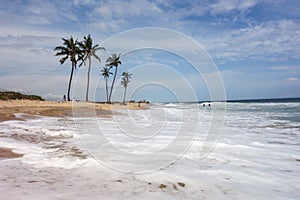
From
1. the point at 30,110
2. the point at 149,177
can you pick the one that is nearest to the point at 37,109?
the point at 30,110

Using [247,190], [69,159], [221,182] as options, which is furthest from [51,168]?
[247,190]

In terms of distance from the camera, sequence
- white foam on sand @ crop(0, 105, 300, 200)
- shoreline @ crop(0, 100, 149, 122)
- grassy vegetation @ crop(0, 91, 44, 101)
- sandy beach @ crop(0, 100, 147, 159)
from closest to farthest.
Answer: white foam on sand @ crop(0, 105, 300, 200), sandy beach @ crop(0, 100, 147, 159), shoreline @ crop(0, 100, 149, 122), grassy vegetation @ crop(0, 91, 44, 101)

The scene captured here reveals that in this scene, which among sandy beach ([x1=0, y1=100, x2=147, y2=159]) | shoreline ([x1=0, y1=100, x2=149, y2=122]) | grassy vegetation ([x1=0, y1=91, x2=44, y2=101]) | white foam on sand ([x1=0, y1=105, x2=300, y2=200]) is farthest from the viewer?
grassy vegetation ([x1=0, y1=91, x2=44, y2=101])

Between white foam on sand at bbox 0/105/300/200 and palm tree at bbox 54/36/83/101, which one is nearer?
white foam on sand at bbox 0/105/300/200

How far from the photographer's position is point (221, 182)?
11.5 feet

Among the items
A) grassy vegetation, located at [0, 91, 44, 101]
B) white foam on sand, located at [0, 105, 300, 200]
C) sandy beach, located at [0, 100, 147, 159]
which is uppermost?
grassy vegetation, located at [0, 91, 44, 101]

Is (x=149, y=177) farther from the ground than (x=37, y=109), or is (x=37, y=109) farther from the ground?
(x=37, y=109)

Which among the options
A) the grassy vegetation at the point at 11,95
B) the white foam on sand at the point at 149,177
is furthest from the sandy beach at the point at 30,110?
the grassy vegetation at the point at 11,95

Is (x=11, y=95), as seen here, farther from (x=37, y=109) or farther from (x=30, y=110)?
(x=30, y=110)

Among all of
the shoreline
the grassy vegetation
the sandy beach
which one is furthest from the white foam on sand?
the grassy vegetation

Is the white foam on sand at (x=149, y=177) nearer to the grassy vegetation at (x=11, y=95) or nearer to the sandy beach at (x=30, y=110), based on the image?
the sandy beach at (x=30, y=110)

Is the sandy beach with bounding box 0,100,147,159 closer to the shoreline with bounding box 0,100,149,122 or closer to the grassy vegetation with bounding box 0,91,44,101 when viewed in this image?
the shoreline with bounding box 0,100,149,122

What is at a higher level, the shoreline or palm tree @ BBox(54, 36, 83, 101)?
palm tree @ BBox(54, 36, 83, 101)

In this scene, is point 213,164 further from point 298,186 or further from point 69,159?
point 69,159
